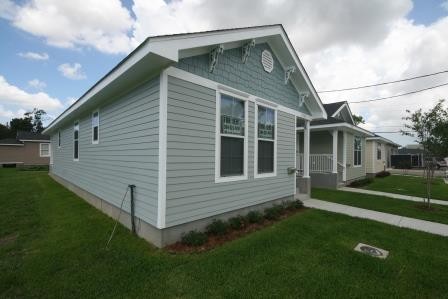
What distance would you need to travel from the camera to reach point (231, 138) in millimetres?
5219

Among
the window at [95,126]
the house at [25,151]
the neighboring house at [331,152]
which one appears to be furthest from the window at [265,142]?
the house at [25,151]

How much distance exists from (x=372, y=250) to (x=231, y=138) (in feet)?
11.4

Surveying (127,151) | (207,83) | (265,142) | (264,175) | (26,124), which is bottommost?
(264,175)

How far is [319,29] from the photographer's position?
11695 millimetres

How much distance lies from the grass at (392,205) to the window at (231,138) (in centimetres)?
490

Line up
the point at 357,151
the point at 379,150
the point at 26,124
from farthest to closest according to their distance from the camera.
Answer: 1. the point at 26,124
2. the point at 379,150
3. the point at 357,151

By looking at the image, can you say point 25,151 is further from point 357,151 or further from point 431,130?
point 431,130

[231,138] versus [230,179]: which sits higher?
[231,138]

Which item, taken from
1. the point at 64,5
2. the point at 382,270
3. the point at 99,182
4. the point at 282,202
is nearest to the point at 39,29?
the point at 64,5

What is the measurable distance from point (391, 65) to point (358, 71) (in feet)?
10.4

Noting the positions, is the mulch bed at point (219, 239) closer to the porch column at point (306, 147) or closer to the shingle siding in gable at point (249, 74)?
the shingle siding in gable at point (249, 74)

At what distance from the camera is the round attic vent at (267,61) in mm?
6355

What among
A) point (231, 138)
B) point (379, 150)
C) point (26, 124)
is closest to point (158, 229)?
point (231, 138)

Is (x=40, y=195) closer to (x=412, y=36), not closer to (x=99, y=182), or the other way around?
(x=99, y=182)
